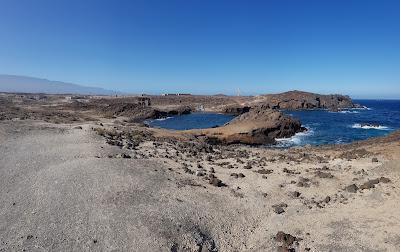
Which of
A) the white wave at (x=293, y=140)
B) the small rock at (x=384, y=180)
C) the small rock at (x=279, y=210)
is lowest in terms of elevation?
the white wave at (x=293, y=140)

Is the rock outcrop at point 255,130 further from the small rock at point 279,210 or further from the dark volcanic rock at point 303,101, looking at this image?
the dark volcanic rock at point 303,101

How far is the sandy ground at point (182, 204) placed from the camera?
17156 mm

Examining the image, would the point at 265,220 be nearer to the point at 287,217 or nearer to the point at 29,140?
the point at 287,217

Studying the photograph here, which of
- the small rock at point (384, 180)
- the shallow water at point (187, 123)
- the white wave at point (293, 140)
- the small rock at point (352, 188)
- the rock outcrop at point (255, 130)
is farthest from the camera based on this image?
the shallow water at point (187, 123)

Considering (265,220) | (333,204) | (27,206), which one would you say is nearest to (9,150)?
→ (27,206)

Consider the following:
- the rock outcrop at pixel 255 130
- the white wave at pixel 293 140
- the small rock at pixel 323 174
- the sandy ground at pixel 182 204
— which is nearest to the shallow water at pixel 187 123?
the rock outcrop at pixel 255 130

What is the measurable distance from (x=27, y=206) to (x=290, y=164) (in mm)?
20716

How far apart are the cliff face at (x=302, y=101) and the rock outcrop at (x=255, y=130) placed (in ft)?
211

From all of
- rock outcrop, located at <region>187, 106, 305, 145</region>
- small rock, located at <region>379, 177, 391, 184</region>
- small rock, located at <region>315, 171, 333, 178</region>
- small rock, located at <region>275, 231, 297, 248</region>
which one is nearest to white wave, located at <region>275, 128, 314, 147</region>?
rock outcrop, located at <region>187, 106, 305, 145</region>

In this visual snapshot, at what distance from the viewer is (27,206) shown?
766 inches

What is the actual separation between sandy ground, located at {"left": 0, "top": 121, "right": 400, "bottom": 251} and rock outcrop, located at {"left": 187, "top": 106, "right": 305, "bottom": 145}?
18.7m

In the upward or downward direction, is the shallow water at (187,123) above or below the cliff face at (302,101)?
below

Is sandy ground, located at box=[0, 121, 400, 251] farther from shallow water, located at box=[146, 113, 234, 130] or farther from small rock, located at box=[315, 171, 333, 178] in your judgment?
shallow water, located at box=[146, 113, 234, 130]

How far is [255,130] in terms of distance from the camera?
5334 cm
